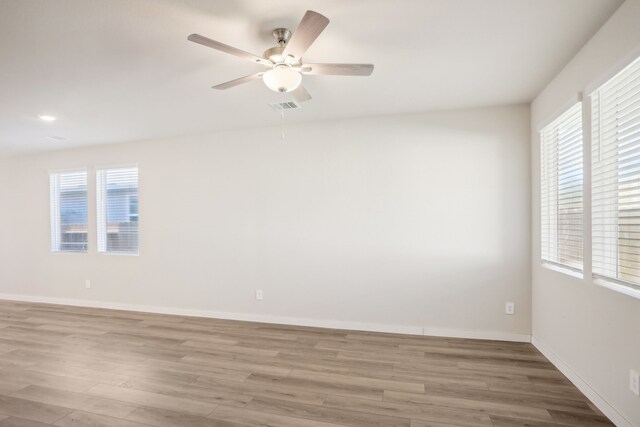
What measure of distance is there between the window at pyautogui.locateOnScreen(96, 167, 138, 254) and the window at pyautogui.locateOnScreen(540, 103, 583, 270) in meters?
5.10

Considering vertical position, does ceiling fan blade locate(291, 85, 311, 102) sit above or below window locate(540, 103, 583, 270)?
above

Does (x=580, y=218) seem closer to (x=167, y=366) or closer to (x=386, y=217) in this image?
(x=386, y=217)

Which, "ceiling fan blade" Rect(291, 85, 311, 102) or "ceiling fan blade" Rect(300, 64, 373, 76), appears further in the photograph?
"ceiling fan blade" Rect(291, 85, 311, 102)

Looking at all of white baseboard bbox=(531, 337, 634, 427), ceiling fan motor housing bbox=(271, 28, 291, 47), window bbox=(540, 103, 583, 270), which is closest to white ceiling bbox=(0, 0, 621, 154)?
ceiling fan motor housing bbox=(271, 28, 291, 47)

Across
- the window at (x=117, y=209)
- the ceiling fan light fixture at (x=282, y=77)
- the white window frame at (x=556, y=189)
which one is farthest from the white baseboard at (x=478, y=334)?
the window at (x=117, y=209)

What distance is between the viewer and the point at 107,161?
16.8 feet

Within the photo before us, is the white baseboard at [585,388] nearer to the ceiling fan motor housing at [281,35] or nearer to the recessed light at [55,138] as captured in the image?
the ceiling fan motor housing at [281,35]

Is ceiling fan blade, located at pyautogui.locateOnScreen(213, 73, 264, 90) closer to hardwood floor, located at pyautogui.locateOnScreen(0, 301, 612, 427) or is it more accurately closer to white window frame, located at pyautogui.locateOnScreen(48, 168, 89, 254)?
hardwood floor, located at pyautogui.locateOnScreen(0, 301, 612, 427)

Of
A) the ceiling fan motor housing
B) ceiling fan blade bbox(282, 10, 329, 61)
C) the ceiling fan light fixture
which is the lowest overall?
the ceiling fan light fixture

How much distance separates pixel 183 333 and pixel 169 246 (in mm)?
1363

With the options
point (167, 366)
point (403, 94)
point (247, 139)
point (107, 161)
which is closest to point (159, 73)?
point (247, 139)

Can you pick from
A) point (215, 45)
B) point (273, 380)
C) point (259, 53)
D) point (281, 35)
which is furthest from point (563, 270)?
point (215, 45)

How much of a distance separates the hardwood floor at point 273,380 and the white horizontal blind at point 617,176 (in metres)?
1.03

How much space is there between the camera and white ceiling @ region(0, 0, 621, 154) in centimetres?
193
